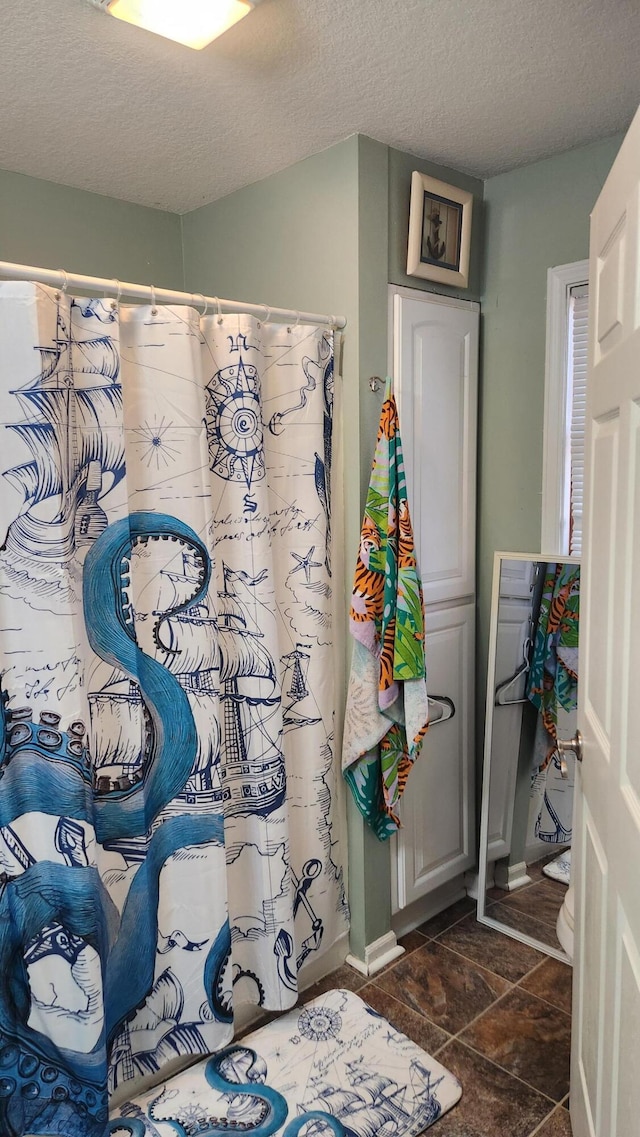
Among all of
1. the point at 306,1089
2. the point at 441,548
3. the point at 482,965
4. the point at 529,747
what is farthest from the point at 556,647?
the point at 306,1089

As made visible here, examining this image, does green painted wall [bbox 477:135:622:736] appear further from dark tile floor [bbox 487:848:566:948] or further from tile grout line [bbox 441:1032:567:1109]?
tile grout line [bbox 441:1032:567:1109]

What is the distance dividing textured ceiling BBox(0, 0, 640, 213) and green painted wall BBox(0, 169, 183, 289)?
0.08m

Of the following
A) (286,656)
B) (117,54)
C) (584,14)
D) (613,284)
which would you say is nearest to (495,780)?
(286,656)

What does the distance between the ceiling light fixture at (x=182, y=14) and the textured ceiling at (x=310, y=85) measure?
7cm

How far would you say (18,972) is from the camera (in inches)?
61.3

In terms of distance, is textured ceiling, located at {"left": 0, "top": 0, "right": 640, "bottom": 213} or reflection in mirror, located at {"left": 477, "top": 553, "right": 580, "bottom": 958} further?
reflection in mirror, located at {"left": 477, "top": 553, "right": 580, "bottom": 958}

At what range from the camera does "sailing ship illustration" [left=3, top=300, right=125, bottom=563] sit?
58.5 inches

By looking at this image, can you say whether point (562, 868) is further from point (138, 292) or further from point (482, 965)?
point (138, 292)

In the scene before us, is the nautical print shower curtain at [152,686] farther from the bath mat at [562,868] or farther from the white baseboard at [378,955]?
the bath mat at [562,868]

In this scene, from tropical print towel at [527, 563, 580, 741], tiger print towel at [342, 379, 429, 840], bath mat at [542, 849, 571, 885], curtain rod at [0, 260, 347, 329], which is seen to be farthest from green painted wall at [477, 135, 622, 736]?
bath mat at [542, 849, 571, 885]

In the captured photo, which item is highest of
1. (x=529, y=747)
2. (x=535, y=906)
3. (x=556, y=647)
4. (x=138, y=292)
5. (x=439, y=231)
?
→ (x=439, y=231)

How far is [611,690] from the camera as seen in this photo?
4.03ft

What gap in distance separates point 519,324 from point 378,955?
196 cm

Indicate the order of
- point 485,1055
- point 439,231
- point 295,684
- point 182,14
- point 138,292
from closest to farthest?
point 182,14 → point 138,292 → point 485,1055 → point 295,684 → point 439,231
